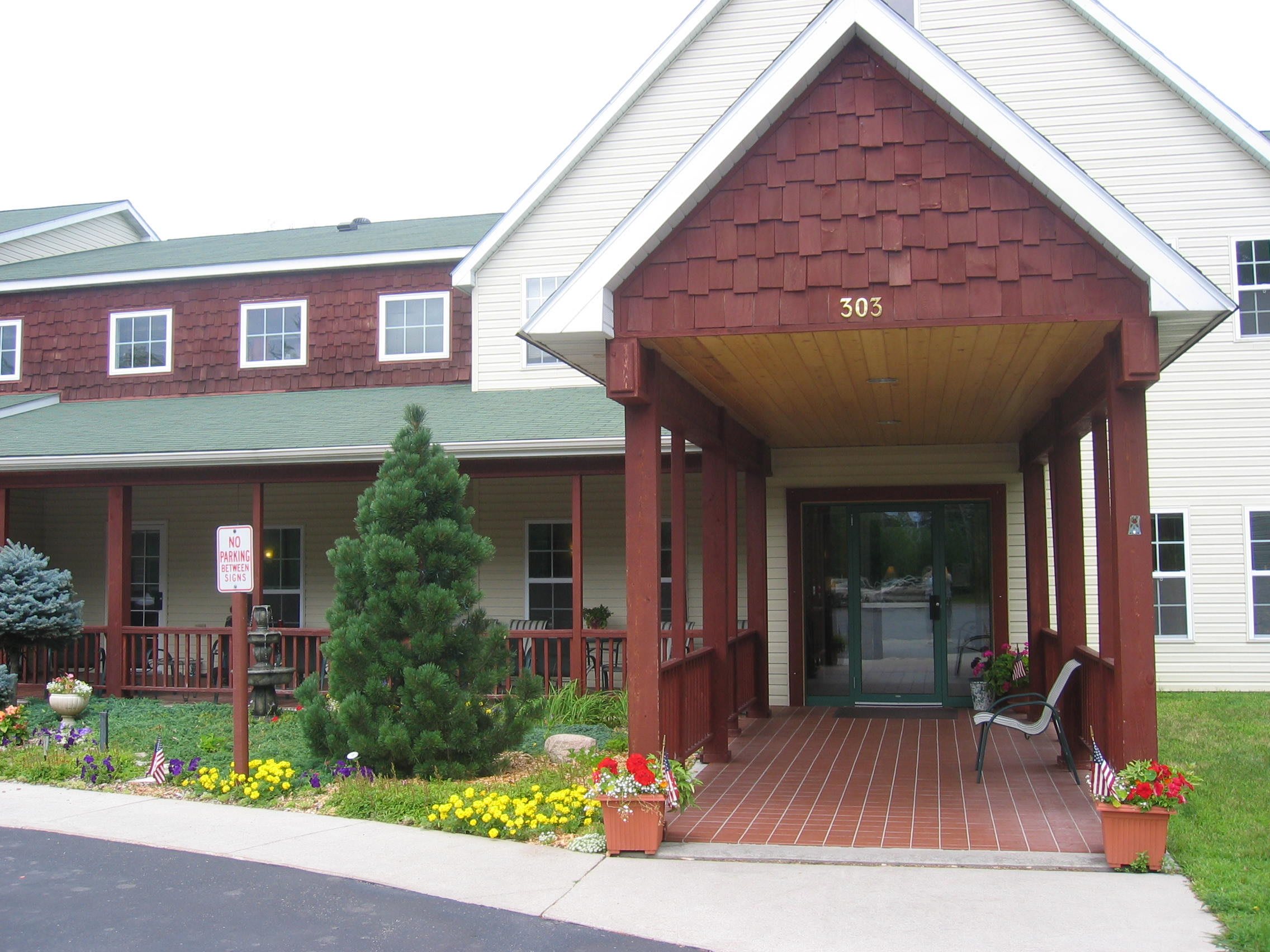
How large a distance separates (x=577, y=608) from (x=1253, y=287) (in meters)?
8.11

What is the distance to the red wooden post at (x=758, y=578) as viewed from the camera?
1238 cm

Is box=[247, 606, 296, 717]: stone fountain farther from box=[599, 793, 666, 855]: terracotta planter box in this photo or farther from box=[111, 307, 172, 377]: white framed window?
box=[599, 793, 666, 855]: terracotta planter box

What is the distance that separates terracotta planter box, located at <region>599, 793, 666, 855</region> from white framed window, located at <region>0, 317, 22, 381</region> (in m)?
13.7

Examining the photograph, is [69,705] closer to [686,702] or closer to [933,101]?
[686,702]

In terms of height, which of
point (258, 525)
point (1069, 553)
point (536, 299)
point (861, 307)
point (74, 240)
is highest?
point (74, 240)

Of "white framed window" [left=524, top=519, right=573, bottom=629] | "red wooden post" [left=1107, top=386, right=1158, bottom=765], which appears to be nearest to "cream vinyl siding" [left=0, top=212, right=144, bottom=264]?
"white framed window" [left=524, top=519, right=573, bottom=629]

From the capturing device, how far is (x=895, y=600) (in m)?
13.4

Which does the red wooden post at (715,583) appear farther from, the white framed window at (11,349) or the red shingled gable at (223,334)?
the white framed window at (11,349)

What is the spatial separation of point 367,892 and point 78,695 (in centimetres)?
641

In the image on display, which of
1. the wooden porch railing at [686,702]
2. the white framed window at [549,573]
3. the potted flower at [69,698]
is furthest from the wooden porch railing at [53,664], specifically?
the wooden porch railing at [686,702]

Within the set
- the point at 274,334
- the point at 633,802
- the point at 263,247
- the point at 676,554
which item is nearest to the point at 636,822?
the point at 633,802

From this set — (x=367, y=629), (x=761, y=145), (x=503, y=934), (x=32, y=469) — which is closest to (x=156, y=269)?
(x=32, y=469)

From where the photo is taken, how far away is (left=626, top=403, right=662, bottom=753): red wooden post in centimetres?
712

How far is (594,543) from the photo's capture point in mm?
14914
